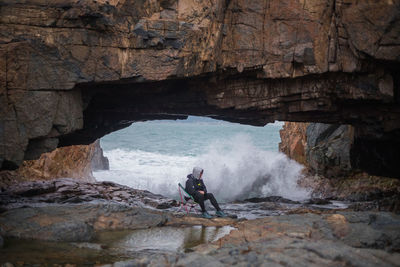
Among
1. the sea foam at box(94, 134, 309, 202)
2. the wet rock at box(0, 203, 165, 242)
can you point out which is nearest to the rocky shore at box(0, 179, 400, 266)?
the wet rock at box(0, 203, 165, 242)

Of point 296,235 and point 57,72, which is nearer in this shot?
point 296,235

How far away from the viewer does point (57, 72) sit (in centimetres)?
898

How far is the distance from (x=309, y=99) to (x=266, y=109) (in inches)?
60.3

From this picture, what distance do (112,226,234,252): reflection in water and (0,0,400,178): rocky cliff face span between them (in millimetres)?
3613

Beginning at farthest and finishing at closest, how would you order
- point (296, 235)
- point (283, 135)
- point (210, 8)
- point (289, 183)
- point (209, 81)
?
point (283, 135) < point (289, 183) < point (209, 81) < point (210, 8) < point (296, 235)

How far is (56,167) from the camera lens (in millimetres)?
19672

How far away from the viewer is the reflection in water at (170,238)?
6980 millimetres

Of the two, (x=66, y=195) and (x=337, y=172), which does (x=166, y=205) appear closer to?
(x=66, y=195)

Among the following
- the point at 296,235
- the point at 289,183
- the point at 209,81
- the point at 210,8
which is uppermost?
the point at 210,8

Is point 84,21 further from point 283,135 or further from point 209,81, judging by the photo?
point 283,135

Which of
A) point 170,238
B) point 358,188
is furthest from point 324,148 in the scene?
point 170,238

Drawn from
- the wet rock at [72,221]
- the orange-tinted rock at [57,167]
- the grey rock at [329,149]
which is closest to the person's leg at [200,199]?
the wet rock at [72,221]

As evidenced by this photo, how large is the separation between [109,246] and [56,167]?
1431cm

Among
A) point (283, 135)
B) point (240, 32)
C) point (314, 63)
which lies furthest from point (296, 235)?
point (283, 135)
